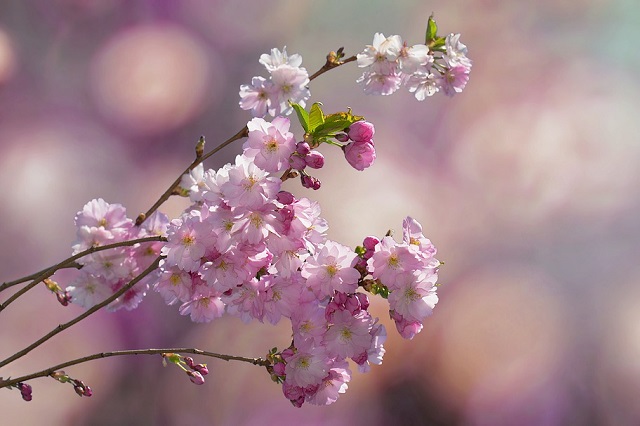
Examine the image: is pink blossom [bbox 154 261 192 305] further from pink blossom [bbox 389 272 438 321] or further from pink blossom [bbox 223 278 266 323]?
pink blossom [bbox 389 272 438 321]

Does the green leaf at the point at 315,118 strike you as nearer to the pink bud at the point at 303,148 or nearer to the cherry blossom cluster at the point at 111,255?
the pink bud at the point at 303,148

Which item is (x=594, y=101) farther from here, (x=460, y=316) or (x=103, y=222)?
(x=103, y=222)

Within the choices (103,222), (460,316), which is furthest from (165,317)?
(103,222)

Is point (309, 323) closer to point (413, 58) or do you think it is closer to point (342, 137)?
point (342, 137)

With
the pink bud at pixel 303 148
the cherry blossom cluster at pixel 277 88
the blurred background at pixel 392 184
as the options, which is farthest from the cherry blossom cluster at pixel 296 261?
the blurred background at pixel 392 184

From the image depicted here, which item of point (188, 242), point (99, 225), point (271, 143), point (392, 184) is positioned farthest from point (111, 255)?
point (392, 184)
